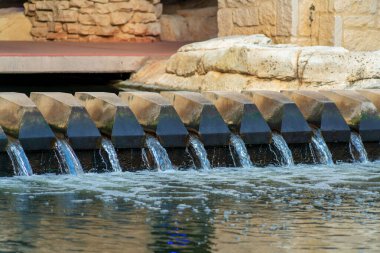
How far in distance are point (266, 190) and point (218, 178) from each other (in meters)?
0.54

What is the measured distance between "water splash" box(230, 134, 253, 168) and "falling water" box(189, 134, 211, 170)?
224mm

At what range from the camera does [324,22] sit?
12.1 m

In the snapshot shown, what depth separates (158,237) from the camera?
4828mm

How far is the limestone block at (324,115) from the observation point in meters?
7.67

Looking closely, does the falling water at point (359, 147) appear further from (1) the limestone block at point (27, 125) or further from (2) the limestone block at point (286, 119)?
(1) the limestone block at point (27, 125)

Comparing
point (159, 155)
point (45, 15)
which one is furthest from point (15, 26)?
point (159, 155)

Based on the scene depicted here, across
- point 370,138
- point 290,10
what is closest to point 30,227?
point 370,138

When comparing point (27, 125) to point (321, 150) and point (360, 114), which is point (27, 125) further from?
point (360, 114)

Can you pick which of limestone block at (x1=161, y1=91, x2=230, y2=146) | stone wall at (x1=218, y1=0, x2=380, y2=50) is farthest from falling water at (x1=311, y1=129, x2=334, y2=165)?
stone wall at (x1=218, y1=0, x2=380, y2=50)

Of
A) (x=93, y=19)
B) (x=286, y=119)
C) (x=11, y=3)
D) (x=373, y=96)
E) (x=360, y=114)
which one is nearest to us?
(x=286, y=119)

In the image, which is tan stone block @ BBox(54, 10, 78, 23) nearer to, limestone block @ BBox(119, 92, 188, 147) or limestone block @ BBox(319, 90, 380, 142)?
limestone block @ BBox(319, 90, 380, 142)

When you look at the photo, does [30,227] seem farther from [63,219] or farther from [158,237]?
[158,237]

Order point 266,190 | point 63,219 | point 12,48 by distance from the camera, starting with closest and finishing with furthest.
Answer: point 63,219 < point 266,190 < point 12,48

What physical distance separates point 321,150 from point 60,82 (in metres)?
5.52
